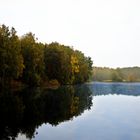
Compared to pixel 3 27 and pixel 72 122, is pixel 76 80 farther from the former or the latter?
pixel 72 122

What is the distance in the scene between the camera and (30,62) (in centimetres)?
9362

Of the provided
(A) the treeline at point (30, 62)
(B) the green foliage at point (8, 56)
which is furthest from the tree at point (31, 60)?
(B) the green foliage at point (8, 56)

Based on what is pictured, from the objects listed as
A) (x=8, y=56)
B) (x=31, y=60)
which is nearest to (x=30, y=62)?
(x=31, y=60)

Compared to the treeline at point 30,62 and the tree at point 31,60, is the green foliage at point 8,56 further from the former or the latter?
the tree at point 31,60

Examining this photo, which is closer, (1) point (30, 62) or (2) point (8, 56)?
(2) point (8, 56)

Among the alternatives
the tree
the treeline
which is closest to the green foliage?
the treeline

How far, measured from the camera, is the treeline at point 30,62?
79688 mm

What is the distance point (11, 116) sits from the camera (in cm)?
3167

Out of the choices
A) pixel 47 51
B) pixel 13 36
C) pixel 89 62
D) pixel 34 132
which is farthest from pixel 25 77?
pixel 89 62

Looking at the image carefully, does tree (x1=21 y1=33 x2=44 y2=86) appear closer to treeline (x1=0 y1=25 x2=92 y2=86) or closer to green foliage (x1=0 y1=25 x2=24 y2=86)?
treeline (x1=0 y1=25 x2=92 y2=86)

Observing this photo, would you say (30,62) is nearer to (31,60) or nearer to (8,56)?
(31,60)

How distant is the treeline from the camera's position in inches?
3137

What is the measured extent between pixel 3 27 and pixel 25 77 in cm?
1698

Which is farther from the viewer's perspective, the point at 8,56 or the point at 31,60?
the point at 31,60
